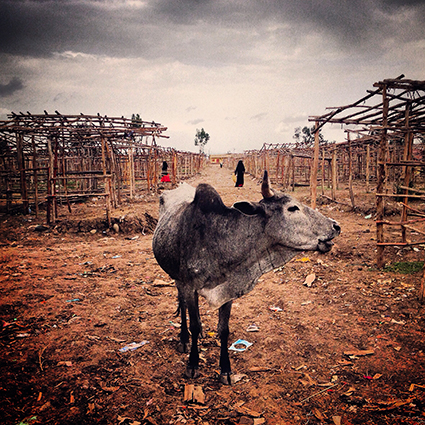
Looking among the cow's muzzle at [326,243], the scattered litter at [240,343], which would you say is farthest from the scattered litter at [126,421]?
the cow's muzzle at [326,243]

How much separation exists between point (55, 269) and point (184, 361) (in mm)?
4313

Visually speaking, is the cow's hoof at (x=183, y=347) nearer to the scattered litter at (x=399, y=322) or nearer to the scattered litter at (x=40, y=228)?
the scattered litter at (x=399, y=322)

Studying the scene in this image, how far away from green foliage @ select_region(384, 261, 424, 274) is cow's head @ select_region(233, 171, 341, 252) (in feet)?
12.3

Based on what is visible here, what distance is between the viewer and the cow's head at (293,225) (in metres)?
3.16

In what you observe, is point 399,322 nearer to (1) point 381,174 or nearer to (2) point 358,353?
(2) point 358,353

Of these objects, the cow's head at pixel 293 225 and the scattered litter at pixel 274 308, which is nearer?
the cow's head at pixel 293 225

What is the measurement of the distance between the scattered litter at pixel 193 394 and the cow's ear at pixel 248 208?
214 cm

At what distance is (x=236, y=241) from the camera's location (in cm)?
321

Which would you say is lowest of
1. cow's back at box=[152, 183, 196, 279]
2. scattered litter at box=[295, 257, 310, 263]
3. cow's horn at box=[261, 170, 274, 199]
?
scattered litter at box=[295, 257, 310, 263]

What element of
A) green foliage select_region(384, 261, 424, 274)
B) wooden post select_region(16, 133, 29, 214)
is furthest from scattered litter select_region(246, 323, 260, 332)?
wooden post select_region(16, 133, 29, 214)

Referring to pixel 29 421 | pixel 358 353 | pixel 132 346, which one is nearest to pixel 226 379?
pixel 132 346

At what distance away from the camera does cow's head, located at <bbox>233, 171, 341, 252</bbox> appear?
3.16 metres

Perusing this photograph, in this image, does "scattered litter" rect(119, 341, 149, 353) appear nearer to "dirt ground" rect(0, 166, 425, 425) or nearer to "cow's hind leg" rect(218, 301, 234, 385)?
"dirt ground" rect(0, 166, 425, 425)

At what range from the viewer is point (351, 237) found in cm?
826
